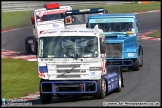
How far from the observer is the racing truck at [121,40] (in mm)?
20328

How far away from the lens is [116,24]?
21172 mm

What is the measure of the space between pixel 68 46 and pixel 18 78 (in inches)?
217

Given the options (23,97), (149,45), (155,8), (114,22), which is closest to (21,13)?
(155,8)

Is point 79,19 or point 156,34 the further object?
point 156,34

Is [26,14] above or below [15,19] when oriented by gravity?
above

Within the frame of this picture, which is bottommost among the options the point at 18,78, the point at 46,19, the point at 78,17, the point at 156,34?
the point at 18,78

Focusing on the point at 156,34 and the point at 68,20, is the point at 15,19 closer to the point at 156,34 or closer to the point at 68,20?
the point at 156,34

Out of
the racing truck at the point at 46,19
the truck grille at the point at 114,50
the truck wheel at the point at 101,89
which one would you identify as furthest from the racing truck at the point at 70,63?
the racing truck at the point at 46,19

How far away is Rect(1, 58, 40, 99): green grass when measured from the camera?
16.4 m

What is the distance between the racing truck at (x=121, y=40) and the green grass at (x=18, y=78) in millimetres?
2937

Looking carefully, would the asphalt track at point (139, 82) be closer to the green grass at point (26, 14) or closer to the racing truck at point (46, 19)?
the racing truck at point (46, 19)

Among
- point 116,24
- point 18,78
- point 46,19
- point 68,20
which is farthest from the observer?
point 46,19

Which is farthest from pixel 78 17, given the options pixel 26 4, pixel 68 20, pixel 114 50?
pixel 26 4

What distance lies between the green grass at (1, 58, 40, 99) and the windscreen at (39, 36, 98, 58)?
6.56ft
